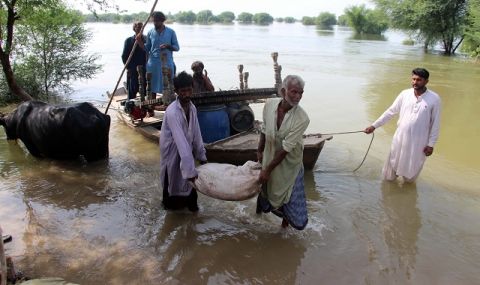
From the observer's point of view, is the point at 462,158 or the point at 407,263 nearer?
the point at 407,263

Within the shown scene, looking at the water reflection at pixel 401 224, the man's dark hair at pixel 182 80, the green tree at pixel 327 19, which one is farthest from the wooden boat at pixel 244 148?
the green tree at pixel 327 19

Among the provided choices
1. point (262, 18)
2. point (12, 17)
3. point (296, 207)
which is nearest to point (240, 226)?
point (296, 207)

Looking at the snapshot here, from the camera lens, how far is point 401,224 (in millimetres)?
4531

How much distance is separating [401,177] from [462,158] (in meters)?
1.98

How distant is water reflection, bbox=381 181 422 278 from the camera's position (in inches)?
151

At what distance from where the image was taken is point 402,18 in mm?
27812

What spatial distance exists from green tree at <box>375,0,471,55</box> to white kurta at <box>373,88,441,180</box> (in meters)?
22.1

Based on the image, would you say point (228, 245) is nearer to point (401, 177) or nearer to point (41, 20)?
point (401, 177)

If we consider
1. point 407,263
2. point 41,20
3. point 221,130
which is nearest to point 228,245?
point 407,263

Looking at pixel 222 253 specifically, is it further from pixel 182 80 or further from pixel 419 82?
pixel 419 82

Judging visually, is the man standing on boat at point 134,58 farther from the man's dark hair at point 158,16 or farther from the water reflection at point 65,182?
the water reflection at point 65,182

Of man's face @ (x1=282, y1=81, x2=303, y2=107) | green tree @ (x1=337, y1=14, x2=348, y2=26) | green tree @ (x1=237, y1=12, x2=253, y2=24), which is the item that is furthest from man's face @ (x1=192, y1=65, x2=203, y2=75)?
green tree @ (x1=237, y1=12, x2=253, y2=24)

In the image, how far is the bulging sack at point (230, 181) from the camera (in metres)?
3.59

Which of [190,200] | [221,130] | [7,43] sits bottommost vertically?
[190,200]
